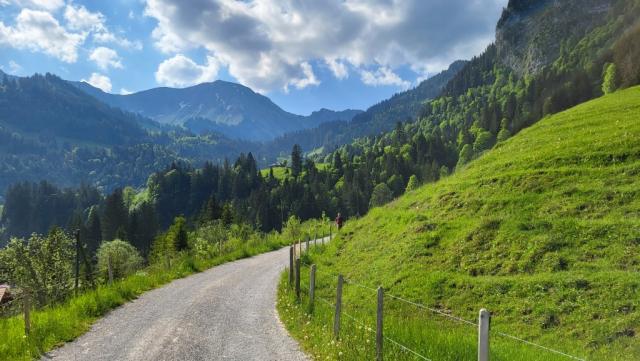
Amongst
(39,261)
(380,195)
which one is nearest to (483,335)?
(39,261)

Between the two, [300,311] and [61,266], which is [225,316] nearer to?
[300,311]

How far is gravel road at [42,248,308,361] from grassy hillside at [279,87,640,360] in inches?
45.1

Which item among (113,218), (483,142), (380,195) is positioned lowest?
(113,218)

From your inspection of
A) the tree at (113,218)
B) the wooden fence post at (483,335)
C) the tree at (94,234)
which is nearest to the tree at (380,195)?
the tree at (113,218)

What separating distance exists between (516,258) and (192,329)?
14349 millimetres

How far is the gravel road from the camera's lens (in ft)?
44.9

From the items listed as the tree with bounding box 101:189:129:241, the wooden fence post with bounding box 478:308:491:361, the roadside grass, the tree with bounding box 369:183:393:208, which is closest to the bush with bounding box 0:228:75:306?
the roadside grass

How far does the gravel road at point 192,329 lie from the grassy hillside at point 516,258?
3.76 feet


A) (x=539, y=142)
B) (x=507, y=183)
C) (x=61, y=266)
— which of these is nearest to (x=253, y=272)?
(x=507, y=183)

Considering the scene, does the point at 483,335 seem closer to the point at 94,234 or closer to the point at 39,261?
the point at 39,261

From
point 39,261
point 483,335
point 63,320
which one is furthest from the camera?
point 39,261

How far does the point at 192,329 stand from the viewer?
1644 centimetres

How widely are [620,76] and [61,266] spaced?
304ft

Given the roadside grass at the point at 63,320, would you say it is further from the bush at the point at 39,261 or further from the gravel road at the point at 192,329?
the bush at the point at 39,261
